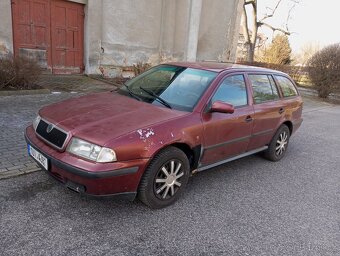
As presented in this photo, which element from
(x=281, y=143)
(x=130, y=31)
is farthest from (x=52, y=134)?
(x=130, y=31)

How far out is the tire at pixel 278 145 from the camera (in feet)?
17.4

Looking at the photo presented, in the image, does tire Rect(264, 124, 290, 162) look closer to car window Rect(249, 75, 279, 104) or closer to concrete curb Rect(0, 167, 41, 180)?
car window Rect(249, 75, 279, 104)

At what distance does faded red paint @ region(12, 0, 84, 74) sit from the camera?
32.4 ft

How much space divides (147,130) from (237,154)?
1845 mm

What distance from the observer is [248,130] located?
4477 millimetres

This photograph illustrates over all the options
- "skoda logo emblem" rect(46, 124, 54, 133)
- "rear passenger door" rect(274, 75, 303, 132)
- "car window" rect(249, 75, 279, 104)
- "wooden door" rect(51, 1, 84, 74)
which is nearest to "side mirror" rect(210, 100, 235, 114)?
"car window" rect(249, 75, 279, 104)

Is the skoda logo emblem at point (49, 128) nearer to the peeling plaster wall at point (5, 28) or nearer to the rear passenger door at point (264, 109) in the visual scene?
the rear passenger door at point (264, 109)

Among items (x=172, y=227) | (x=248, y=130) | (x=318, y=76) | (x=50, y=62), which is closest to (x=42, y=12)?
(x=50, y=62)

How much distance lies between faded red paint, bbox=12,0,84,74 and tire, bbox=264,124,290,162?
27.8 feet

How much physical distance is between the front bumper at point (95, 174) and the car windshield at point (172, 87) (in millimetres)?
1062


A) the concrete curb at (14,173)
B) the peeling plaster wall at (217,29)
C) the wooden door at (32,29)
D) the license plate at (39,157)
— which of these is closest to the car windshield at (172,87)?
the license plate at (39,157)

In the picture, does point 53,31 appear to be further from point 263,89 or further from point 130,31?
point 263,89

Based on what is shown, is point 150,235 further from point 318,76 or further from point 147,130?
point 318,76

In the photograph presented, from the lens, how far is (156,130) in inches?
126
